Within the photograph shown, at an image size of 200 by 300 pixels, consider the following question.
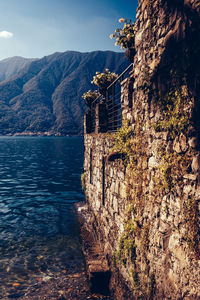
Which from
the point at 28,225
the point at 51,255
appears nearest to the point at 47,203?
the point at 28,225

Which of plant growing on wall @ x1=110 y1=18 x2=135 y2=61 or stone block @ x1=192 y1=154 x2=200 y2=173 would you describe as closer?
stone block @ x1=192 y1=154 x2=200 y2=173

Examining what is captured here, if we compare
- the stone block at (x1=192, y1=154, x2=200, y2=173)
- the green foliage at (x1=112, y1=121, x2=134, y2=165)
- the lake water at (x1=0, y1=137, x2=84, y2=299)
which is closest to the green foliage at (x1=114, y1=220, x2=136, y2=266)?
the green foliage at (x1=112, y1=121, x2=134, y2=165)

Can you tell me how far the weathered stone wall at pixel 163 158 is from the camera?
3.00 m

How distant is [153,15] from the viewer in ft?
12.5

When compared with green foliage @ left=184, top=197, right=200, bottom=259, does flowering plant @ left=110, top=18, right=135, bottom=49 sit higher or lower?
higher

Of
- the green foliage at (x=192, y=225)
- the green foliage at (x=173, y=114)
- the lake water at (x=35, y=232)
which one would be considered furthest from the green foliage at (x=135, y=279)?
the lake water at (x=35, y=232)

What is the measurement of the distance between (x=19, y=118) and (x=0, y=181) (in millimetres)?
161515

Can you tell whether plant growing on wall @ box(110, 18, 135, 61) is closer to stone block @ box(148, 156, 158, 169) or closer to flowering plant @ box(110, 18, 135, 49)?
flowering plant @ box(110, 18, 135, 49)

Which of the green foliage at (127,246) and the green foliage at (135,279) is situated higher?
the green foliage at (127,246)

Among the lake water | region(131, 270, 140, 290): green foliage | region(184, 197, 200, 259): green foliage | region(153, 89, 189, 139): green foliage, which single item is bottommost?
the lake water

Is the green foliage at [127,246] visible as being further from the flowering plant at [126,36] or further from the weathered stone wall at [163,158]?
the flowering plant at [126,36]

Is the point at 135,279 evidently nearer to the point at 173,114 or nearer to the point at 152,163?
the point at 152,163

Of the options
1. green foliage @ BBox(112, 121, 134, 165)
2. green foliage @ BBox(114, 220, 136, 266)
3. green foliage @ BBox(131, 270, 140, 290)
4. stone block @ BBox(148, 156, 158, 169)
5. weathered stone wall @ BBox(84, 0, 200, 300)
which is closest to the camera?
weathered stone wall @ BBox(84, 0, 200, 300)

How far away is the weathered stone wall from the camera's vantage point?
9.84 feet
